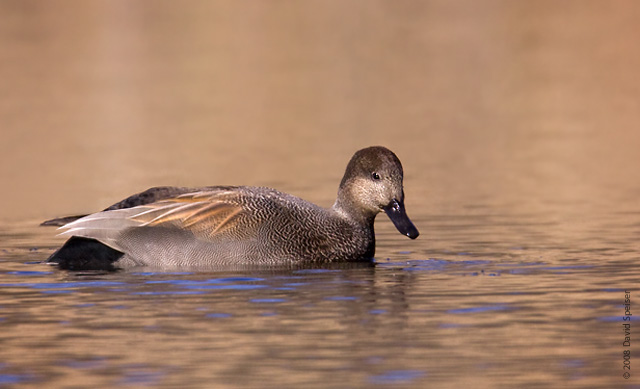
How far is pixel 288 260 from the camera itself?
1212 centimetres

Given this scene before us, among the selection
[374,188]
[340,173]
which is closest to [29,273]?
[374,188]

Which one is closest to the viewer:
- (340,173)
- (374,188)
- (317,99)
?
(374,188)

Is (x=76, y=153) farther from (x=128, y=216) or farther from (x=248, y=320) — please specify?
(x=248, y=320)

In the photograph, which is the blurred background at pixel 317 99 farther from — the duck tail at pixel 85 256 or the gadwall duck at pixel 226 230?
the duck tail at pixel 85 256

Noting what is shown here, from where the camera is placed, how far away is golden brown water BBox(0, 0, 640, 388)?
28.5 ft

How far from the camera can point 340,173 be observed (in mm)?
18125

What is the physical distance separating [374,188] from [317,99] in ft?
44.7

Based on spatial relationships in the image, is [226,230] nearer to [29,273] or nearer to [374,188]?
[374,188]

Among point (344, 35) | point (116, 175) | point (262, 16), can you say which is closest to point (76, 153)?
point (116, 175)

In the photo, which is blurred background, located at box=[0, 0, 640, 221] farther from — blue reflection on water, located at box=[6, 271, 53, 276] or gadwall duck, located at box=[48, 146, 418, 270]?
blue reflection on water, located at box=[6, 271, 53, 276]

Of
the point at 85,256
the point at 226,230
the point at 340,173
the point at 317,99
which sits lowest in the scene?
the point at 85,256

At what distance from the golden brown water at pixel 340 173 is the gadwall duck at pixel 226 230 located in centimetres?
36

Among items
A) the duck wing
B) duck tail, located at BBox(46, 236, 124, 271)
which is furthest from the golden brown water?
the duck wing

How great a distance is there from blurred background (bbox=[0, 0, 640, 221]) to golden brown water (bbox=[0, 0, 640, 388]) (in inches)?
3.2
